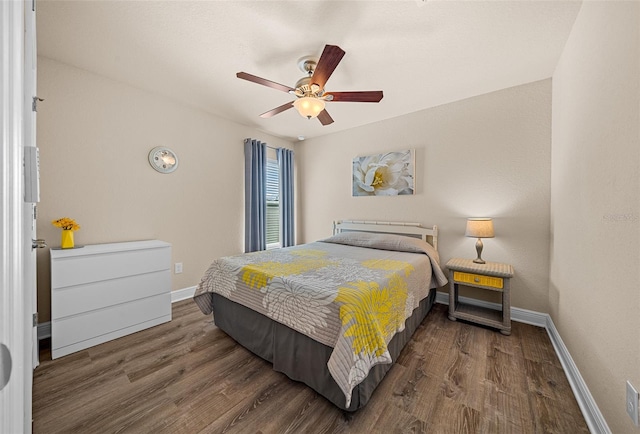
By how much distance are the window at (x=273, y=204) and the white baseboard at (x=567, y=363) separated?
2.81m

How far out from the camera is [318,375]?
5.22ft

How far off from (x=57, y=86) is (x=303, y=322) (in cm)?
314

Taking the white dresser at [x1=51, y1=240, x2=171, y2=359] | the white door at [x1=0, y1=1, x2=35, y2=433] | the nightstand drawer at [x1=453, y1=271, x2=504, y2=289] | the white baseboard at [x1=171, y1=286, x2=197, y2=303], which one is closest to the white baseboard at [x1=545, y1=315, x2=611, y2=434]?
the nightstand drawer at [x1=453, y1=271, x2=504, y2=289]

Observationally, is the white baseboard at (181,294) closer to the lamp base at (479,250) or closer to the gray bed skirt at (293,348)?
the gray bed skirt at (293,348)

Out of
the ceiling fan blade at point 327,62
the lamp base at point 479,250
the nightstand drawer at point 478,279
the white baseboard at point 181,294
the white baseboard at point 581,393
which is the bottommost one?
the white baseboard at point 581,393

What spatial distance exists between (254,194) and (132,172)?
1564 millimetres

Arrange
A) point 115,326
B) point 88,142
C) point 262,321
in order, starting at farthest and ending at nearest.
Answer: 1. point 88,142
2. point 115,326
3. point 262,321

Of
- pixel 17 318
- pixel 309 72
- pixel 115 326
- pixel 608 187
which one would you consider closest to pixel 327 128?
pixel 309 72

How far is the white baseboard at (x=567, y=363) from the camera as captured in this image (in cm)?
134

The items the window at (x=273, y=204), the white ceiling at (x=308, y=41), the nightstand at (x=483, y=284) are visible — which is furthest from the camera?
the window at (x=273, y=204)

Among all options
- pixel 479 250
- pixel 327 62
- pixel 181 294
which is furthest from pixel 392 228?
pixel 181 294

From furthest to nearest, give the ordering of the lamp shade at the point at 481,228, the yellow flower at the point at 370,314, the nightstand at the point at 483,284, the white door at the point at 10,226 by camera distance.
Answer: the lamp shade at the point at 481,228 → the nightstand at the point at 483,284 → the yellow flower at the point at 370,314 → the white door at the point at 10,226

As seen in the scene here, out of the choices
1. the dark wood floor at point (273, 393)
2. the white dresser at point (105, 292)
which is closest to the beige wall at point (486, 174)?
the dark wood floor at point (273, 393)

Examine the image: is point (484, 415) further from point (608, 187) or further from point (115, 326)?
point (115, 326)
